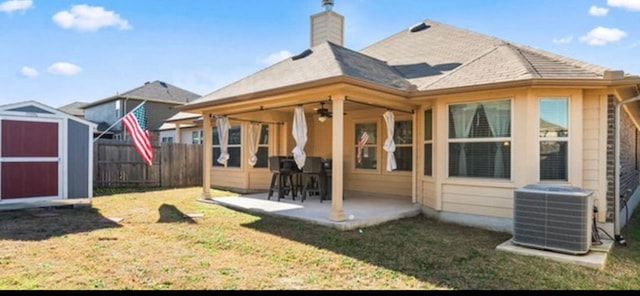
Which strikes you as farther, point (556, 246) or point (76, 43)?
point (76, 43)

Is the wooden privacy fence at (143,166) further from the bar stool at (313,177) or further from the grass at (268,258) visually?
the bar stool at (313,177)

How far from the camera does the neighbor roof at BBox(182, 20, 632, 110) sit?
5.70 meters

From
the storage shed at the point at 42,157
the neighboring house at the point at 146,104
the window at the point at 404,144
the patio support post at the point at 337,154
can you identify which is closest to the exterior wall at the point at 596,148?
the window at the point at 404,144

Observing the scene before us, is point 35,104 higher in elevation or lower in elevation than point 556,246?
higher

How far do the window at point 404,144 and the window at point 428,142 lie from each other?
4.08ft

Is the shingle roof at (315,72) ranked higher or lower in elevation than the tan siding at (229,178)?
higher

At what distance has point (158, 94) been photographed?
22.0 meters

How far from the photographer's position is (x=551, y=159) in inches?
219

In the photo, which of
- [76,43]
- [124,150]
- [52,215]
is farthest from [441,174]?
[76,43]

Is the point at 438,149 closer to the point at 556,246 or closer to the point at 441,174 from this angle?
the point at 441,174

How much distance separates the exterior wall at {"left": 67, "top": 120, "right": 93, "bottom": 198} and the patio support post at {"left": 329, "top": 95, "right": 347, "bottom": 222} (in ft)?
18.6

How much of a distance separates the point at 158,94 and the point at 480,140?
2054 centimetres

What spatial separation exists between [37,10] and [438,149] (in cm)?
1122

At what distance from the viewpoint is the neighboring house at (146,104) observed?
2083 cm
